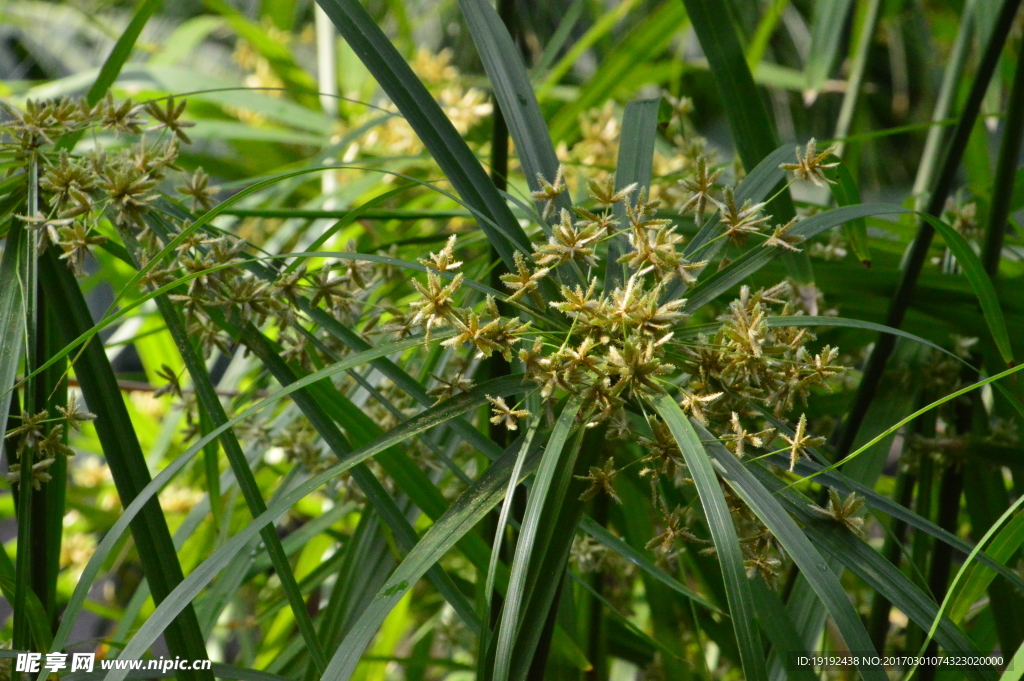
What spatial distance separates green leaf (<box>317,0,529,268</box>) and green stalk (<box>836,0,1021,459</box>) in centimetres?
25

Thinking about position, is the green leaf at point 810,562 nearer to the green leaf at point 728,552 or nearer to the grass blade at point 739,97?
the green leaf at point 728,552

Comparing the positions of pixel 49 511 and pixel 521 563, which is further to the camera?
pixel 49 511

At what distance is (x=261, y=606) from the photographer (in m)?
0.86

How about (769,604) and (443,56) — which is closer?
(769,604)

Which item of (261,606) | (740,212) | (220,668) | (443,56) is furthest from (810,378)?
(443,56)

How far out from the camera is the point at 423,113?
391mm

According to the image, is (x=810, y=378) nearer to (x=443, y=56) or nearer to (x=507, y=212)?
(x=507, y=212)

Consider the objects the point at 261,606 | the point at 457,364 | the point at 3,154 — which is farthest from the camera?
the point at 261,606

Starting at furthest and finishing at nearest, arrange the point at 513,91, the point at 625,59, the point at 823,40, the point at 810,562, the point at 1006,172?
1. the point at 625,59
2. the point at 823,40
3. the point at 1006,172
4. the point at 513,91
5. the point at 810,562

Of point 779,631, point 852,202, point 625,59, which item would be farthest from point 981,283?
point 625,59

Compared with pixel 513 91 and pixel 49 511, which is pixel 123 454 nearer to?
pixel 49 511

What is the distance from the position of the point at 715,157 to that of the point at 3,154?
48cm

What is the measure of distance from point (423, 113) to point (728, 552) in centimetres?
24

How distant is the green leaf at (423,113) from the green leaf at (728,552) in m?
0.13
